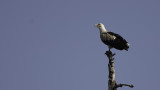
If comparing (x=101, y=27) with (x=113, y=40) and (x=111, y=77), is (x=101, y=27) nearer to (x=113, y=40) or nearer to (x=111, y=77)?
(x=113, y=40)

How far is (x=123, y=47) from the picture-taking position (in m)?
16.7

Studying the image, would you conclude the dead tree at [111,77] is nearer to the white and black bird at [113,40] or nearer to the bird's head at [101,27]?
the white and black bird at [113,40]

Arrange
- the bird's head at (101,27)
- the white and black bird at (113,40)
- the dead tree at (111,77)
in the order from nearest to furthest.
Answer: the dead tree at (111,77)
the white and black bird at (113,40)
the bird's head at (101,27)

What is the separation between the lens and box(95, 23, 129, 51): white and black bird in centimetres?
1672

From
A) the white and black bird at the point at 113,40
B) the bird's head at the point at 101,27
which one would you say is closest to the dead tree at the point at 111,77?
the white and black bird at the point at 113,40

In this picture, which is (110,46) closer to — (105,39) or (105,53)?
(105,39)

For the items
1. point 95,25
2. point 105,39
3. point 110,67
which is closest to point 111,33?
point 105,39

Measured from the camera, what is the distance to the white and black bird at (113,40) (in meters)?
16.7

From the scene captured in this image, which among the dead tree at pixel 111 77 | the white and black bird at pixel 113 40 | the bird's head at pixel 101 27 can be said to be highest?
→ the bird's head at pixel 101 27

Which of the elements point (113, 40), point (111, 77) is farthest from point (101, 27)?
point (111, 77)

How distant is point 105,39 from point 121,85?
4367 millimetres

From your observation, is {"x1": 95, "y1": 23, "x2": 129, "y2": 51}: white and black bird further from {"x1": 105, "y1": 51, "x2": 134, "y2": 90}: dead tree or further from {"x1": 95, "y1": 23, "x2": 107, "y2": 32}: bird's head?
{"x1": 105, "y1": 51, "x2": 134, "y2": 90}: dead tree

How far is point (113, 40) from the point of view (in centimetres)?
1714

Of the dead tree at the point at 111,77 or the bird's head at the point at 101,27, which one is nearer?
the dead tree at the point at 111,77
